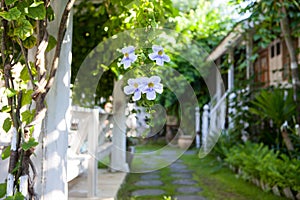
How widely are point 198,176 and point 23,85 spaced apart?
352 cm

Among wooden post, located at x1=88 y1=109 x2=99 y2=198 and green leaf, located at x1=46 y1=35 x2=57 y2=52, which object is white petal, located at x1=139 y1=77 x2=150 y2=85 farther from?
wooden post, located at x1=88 y1=109 x2=99 y2=198

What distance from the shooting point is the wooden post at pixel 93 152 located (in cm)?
281

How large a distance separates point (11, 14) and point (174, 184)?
10.4ft

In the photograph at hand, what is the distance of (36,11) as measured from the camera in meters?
1.06

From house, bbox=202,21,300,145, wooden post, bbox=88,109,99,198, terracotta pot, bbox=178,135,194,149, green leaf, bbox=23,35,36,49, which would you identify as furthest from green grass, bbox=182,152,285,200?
green leaf, bbox=23,35,36,49

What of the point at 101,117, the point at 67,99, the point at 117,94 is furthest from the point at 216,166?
the point at 67,99

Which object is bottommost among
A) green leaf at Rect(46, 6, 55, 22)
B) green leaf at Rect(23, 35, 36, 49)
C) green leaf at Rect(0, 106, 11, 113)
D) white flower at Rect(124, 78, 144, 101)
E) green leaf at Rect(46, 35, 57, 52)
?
green leaf at Rect(0, 106, 11, 113)

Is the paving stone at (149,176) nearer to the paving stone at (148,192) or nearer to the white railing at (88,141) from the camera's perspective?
the paving stone at (148,192)

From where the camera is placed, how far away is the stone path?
10.7ft

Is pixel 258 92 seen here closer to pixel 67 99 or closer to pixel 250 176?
pixel 250 176

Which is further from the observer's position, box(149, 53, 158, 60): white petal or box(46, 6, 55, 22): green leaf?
box(46, 6, 55, 22): green leaf

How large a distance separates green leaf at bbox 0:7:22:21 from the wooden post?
1.83 meters

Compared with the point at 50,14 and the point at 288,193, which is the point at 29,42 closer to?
the point at 50,14

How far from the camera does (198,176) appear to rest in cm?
448
